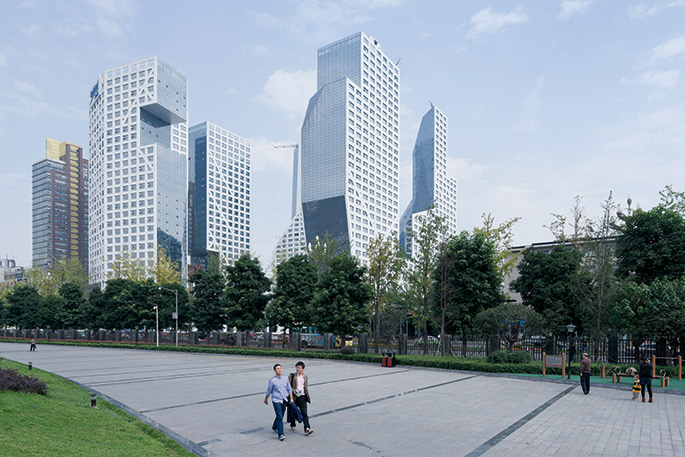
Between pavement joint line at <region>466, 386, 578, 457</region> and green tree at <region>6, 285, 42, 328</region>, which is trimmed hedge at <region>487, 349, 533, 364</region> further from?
green tree at <region>6, 285, 42, 328</region>

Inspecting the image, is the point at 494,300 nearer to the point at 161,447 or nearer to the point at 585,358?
the point at 585,358

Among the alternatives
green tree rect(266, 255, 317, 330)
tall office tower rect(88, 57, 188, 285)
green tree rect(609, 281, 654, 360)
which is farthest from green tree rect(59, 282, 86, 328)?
tall office tower rect(88, 57, 188, 285)

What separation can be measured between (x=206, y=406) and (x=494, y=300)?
22.5 m

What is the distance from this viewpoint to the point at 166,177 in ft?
444

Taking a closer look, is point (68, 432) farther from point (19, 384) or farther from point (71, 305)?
point (71, 305)

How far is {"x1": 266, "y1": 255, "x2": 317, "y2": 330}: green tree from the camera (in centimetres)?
4234

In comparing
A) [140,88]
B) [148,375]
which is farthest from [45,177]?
[148,375]

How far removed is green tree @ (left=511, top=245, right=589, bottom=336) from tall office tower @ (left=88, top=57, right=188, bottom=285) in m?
109

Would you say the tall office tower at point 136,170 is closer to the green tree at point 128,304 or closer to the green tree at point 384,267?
the green tree at point 128,304

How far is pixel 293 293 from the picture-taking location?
140ft

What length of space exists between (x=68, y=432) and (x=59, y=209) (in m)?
197

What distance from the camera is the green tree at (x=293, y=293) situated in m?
42.3

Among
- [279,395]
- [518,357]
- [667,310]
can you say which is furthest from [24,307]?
[667,310]

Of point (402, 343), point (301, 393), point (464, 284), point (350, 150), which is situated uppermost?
point (350, 150)
